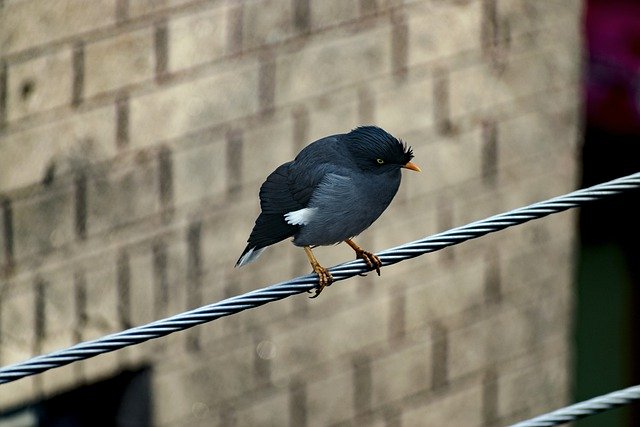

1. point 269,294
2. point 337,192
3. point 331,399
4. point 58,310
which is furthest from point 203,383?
point 269,294

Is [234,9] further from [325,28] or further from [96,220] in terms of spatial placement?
[96,220]

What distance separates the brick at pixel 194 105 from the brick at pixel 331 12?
0.36 meters

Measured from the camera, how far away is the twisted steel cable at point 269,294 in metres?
3.59

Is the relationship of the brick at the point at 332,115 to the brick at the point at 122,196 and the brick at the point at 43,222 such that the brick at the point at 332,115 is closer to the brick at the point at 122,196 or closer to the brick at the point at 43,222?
the brick at the point at 122,196

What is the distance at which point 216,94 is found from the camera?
610 centimetres

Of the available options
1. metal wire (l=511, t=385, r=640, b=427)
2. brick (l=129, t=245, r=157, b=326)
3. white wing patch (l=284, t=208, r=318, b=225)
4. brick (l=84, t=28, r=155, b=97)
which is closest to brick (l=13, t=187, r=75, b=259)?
brick (l=129, t=245, r=157, b=326)

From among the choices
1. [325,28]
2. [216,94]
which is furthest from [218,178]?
[325,28]

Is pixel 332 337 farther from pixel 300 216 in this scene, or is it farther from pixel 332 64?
pixel 300 216

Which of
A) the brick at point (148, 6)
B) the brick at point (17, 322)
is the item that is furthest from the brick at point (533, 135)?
the brick at point (17, 322)

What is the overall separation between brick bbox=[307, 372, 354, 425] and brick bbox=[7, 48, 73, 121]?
1921 mm

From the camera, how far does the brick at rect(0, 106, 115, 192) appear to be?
5594mm

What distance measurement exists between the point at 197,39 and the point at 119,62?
0.37 metres

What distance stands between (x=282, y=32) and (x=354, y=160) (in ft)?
6.86

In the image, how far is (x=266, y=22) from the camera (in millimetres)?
6156
